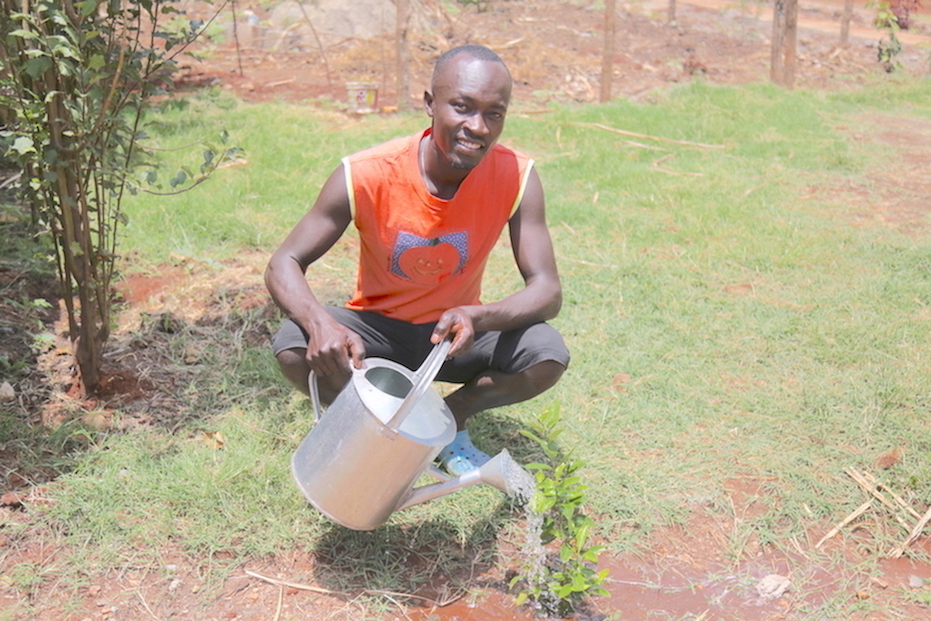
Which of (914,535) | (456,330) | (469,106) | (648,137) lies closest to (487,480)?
(456,330)

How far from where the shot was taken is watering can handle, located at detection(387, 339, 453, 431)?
1.80m

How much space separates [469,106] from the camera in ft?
7.57

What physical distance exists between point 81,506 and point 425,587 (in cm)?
96

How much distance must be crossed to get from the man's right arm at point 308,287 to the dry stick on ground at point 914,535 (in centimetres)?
154

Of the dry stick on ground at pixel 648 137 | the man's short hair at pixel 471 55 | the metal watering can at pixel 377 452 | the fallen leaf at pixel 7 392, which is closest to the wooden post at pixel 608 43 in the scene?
the dry stick on ground at pixel 648 137

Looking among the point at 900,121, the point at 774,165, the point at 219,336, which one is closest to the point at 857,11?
the point at 900,121

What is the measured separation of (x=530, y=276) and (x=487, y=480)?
660 mm

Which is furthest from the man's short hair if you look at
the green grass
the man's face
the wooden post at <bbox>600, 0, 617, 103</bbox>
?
the wooden post at <bbox>600, 0, 617, 103</bbox>

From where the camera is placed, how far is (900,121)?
7.54m

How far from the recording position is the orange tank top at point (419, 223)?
8.05ft

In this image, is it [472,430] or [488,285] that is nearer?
[472,430]

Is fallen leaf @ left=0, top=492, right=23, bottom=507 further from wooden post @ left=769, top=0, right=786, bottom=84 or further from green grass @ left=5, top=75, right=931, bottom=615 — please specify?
wooden post @ left=769, top=0, right=786, bottom=84

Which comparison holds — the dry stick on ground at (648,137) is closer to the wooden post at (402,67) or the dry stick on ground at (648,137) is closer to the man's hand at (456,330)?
the wooden post at (402,67)

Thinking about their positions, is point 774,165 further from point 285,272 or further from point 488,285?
point 285,272
